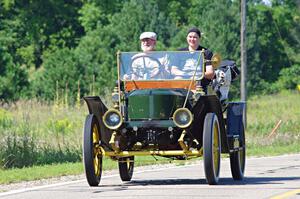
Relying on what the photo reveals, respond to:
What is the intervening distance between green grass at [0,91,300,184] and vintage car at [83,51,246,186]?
6.31 feet

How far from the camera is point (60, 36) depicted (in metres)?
81.6

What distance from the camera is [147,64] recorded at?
1567 centimetres

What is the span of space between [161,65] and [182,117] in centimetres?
155

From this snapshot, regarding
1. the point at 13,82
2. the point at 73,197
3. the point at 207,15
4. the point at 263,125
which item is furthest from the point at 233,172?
the point at 207,15

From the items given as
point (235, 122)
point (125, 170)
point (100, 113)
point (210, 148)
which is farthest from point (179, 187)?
point (235, 122)

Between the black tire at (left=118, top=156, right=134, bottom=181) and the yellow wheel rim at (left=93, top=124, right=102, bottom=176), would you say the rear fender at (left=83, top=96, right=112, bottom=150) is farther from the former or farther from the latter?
the black tire at (left=118, top=156, right=134, bottom=181)

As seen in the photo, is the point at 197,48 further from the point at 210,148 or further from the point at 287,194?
the point at 287,194

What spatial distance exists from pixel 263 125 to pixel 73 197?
22.0 metres

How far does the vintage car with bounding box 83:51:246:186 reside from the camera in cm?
1440

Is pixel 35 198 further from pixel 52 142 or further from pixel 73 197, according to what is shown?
pixel 52 142

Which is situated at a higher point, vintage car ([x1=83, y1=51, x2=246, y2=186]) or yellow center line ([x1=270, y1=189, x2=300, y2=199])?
vintage car ([x1=83, y1=51, x2=246, y2=186])

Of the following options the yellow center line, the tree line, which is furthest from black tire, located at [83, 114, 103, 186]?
the tree line

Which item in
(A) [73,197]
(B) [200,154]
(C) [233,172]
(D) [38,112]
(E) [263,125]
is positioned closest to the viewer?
(A) [73,197]

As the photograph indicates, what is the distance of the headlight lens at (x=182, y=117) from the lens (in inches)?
561
